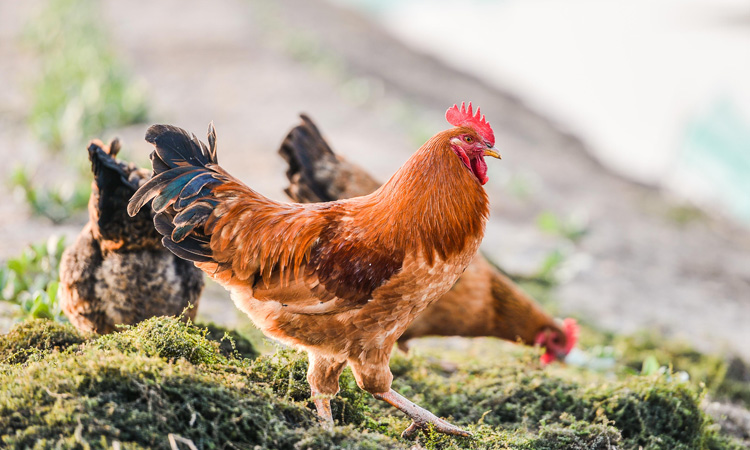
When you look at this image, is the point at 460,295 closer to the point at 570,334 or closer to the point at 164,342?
the point at 570,334

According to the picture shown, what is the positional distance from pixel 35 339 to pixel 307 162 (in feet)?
7.86

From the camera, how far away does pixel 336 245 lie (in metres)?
3.46

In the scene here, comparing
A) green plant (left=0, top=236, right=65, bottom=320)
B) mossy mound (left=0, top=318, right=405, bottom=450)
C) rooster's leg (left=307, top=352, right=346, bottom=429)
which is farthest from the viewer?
green plant (left=0, top=236, right=65, bottom=320)

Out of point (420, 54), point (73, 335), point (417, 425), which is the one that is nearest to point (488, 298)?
point (417, 425)

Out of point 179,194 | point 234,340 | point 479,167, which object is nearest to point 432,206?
point 479,167

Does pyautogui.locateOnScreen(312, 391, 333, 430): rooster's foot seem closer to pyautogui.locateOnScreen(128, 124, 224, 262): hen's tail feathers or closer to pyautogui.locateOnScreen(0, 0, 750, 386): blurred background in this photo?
pyautogui.locateOnScreen(128, 124, 224, 262): hen's tail feathers

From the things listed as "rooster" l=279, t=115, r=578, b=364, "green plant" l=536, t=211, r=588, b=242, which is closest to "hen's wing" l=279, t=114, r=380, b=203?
"rooster" l=279, t=115, r=578, b=364

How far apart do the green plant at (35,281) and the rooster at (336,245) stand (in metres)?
1.51

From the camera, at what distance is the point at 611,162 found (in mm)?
18172

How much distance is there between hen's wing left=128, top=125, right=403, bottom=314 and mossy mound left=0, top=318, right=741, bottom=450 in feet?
1.49

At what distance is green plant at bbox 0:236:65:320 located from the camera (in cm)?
438

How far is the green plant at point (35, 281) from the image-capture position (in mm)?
4383

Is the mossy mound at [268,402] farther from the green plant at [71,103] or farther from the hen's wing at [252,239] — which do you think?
the green plant at [71,103]

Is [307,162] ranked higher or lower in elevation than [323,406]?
higher
